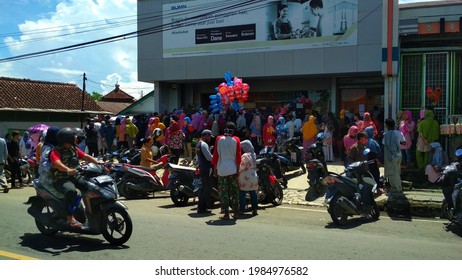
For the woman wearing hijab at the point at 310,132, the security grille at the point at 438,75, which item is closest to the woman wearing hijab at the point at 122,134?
the woman wearing hijab at the point at 310,132

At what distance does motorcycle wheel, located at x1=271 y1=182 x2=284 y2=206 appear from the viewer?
1059 cm

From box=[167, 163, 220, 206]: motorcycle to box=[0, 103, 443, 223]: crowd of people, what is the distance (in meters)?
0.79

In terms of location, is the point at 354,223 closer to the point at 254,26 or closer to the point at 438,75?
the point at 438,75

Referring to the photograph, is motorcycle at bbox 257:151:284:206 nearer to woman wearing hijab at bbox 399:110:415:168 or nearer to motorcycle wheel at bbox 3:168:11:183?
woman wearing hijab at bbox 399:110:415:168

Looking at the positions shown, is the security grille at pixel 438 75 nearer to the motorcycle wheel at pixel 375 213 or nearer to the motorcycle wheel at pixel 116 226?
the motorcycle wheel at pixel 375 213

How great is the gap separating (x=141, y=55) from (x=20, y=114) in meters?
16.9

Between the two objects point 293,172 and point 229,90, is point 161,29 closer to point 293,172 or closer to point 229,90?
point 229,90

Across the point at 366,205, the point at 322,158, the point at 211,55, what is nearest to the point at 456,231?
the point at 366,205

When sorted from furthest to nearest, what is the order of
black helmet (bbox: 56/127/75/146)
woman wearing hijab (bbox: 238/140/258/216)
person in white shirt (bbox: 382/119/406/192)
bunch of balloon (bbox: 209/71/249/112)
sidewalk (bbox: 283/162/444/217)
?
bunch of balloon (bbox: 209/71/249/112), person in white shirt (bbox: 382/119/406/192), sidewalk (bbox: 283/162/444/217), woman wearing hijab (bbox: 238/140/258/216), black helmet (bbox: 56/127/75/146)

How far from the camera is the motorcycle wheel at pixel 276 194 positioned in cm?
1059

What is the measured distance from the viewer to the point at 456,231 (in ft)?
25.9

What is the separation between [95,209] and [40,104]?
116ft

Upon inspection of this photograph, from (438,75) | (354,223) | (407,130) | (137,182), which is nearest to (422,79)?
(438,75)

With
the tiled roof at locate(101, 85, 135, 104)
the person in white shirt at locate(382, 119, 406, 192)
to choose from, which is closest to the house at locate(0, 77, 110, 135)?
the tiled roof at locate(101, 85, 135, 104)
